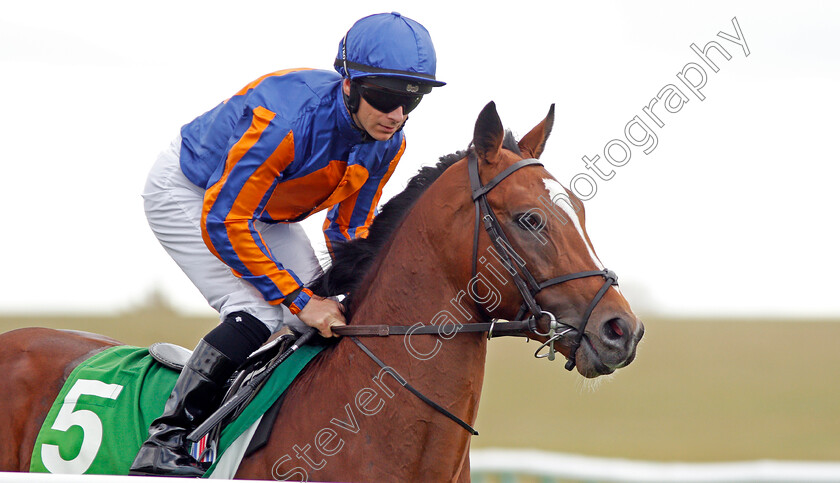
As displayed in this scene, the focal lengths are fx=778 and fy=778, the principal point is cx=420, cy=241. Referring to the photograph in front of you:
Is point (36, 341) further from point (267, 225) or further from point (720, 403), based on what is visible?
point (720, 403)

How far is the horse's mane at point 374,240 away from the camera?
9.05ft

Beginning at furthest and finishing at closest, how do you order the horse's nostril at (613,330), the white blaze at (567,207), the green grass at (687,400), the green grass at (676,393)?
1. the green grass at (676,393)
2. the green grass at (687,400)
3. the white blaze at (567,207)
4. the horse's nostril at (613,330)

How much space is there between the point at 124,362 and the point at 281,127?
1.09 metres

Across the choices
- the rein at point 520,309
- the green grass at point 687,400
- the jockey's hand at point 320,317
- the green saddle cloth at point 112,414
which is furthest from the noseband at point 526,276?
the green grass at point 687,400

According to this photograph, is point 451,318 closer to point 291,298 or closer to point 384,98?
point 291,298

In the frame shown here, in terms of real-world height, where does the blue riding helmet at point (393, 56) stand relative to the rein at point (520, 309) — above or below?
above

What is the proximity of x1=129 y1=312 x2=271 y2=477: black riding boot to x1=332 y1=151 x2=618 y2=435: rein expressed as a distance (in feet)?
1.32

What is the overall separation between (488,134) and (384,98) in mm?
385

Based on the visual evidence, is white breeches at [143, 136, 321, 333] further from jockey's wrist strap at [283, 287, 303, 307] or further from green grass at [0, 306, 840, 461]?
green grass at [0, 306, 840, 461]

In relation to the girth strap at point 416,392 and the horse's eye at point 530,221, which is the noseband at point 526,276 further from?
the girth strap at point 416,392

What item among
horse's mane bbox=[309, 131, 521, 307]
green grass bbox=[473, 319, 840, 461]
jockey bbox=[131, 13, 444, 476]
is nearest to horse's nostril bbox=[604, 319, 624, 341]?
horse's mane bbox=[309, 131, 521, 307]

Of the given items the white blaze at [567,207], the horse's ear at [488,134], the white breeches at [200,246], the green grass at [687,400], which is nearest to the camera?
the white blaze at [567,207]

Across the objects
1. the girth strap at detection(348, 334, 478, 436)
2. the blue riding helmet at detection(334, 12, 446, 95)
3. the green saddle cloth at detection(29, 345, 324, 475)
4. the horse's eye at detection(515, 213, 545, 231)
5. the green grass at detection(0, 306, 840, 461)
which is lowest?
the green grass at detection(0, 306, 840, 461)

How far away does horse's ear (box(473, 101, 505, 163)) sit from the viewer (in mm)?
2502
